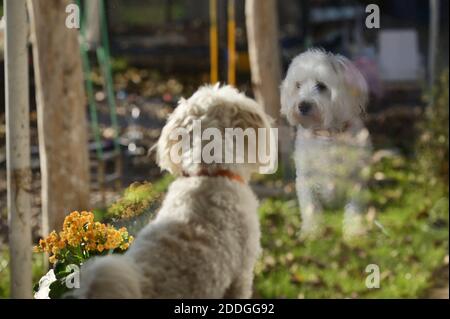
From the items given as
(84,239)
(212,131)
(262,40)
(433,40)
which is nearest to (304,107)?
(212,131)

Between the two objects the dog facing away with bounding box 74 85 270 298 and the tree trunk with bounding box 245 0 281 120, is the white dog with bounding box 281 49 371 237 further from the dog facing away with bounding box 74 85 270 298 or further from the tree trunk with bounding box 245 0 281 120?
the tree trunk with bounding box 245 0 281 120

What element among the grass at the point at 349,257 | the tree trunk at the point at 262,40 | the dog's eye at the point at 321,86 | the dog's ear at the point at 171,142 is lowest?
the grass at the point at 349,257

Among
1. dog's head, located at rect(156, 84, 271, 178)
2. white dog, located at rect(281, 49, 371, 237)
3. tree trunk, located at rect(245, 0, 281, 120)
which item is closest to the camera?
dog's head, located at rect(156, 84, 271, 178)

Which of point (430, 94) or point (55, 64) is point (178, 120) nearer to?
point (55, 64)

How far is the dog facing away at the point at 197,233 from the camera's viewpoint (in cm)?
248

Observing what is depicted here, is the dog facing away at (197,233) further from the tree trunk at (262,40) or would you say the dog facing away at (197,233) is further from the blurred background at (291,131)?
the tree trunk at (262,40)

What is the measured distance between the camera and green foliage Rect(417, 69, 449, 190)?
695 centimetres

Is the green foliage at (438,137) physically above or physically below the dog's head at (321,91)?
below

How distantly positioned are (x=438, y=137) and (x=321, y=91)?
167 inches

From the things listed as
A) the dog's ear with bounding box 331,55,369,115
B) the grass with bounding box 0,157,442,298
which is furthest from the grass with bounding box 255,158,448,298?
the dog's ear with bounding box 331,55,369,115

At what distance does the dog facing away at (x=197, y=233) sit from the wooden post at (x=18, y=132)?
0.64 metres

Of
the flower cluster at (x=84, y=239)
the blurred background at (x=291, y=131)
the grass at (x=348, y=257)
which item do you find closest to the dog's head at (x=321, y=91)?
the blurred background at (x=291, y=131)

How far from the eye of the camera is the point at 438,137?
7.01 meters

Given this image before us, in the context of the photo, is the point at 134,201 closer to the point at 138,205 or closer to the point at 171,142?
the point at 138,205
